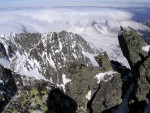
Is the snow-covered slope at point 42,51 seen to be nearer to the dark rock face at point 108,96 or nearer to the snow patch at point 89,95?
the dark rock face at point 108,96

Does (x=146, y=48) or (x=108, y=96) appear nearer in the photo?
(x=146, y=48)

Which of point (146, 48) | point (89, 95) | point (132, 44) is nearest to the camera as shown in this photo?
point (132, 44)

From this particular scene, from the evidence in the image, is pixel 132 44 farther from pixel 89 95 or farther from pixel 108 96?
pixel 89 95

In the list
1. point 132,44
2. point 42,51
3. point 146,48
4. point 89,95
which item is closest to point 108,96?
point 89,95

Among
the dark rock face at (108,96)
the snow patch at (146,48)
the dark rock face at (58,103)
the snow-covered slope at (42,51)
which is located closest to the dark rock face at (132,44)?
the snow patch at (146,48)

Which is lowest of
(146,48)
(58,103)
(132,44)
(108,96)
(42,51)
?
(42,51)

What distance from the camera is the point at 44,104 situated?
140ft

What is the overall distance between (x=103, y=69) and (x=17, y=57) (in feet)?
178

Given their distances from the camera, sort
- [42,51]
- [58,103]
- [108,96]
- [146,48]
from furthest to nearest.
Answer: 1. [42,51]
2. [108,96]
3. [146,48]
4. [58,103]

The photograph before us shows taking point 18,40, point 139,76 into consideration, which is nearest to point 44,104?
point 139,76

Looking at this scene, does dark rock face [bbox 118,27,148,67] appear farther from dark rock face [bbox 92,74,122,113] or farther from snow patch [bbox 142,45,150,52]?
dark rock face [bbox 92,74,122,113]

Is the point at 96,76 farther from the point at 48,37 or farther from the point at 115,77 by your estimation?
the point at 48,37

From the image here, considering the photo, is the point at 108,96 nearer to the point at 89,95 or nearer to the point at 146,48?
the point at 89,95

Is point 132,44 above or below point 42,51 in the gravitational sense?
above
